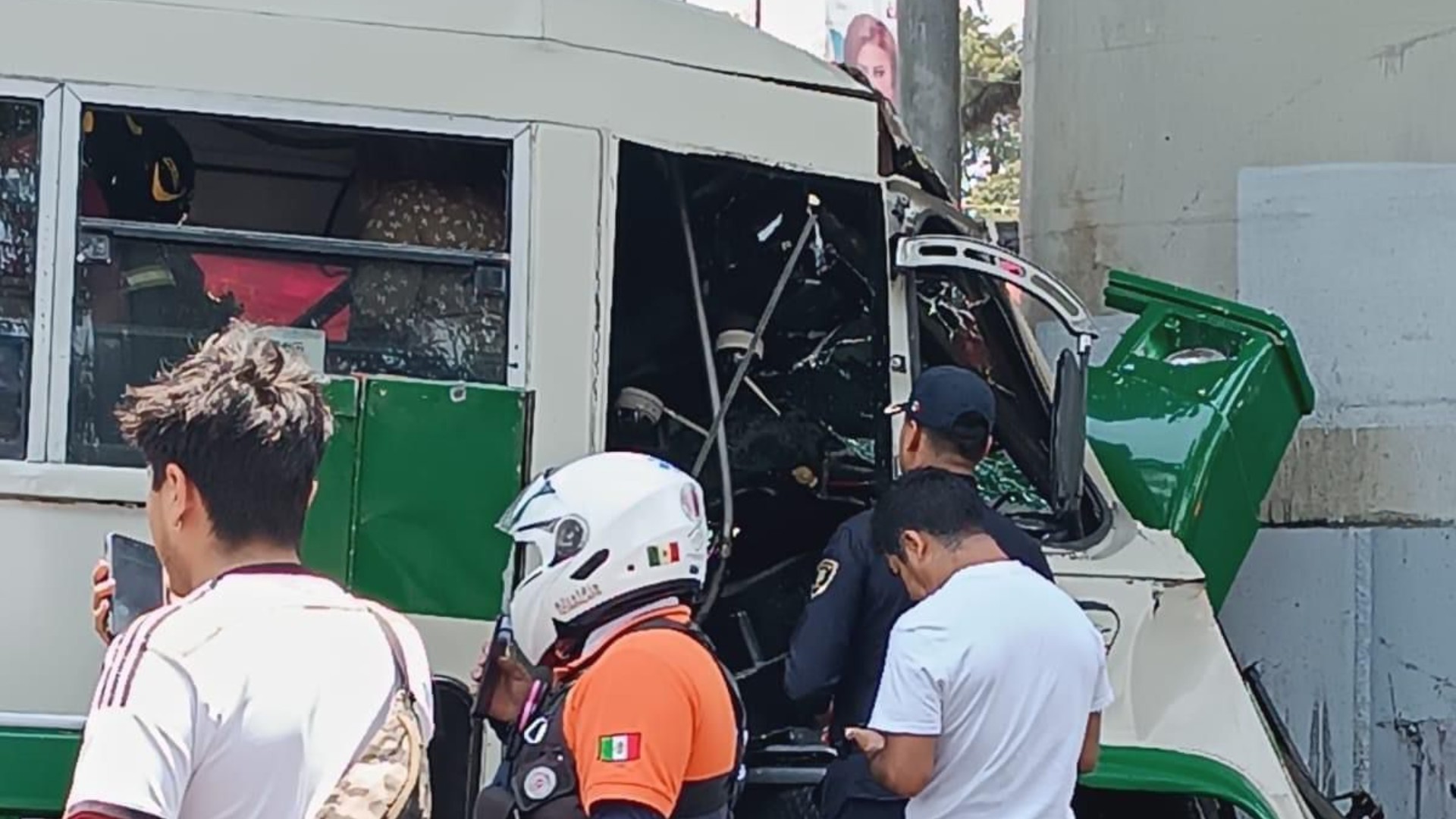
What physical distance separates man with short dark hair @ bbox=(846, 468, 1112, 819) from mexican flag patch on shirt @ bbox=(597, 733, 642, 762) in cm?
88

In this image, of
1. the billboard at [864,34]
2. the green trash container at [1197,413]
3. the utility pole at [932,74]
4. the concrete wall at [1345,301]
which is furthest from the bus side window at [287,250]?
the billboard at [864,34]

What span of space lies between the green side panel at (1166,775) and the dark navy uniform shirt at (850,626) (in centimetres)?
54

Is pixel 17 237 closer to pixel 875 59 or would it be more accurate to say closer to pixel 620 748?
pixel 620 748

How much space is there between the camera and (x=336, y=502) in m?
3.52

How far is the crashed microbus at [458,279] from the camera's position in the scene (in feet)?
11.5

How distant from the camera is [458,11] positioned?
385cm

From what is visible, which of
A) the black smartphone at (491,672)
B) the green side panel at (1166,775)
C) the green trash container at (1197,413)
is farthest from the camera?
the green trash container at (1197,413)

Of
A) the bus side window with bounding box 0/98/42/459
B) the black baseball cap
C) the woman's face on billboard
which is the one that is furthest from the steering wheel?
the woman's face on billboard

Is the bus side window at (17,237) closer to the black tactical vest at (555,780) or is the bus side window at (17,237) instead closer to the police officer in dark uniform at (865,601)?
the black tactical vest at (555,780)

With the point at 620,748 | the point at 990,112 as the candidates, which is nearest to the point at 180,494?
the point at 620,748

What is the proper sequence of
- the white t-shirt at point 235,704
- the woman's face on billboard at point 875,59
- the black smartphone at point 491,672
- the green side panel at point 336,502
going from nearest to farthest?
1. the white t-shirt at point 235,704
2. the black smartphone at point 491,672
3. the green side panel at point 336,502
4. the woman's face on billboard at point 875,59

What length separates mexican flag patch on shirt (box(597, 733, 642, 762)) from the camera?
243 centimetres

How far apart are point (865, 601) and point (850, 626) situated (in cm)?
6

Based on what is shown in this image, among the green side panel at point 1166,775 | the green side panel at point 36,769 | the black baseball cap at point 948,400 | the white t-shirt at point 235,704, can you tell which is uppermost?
the black baseball cap at point 948,400
